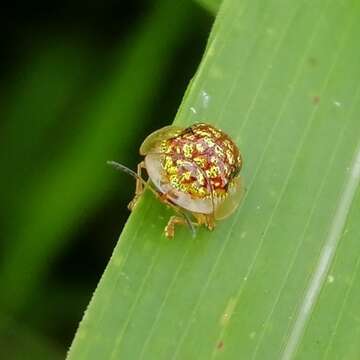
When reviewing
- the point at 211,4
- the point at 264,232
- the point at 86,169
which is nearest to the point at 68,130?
the point at 86,169

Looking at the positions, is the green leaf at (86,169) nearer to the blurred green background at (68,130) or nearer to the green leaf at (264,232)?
the blurred green background at (68,130)

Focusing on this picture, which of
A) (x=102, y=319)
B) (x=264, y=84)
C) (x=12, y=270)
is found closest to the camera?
(x=102, y=319)

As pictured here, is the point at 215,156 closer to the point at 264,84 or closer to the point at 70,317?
the point at 264,84

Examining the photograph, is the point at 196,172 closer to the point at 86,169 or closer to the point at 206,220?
the point at 206,220

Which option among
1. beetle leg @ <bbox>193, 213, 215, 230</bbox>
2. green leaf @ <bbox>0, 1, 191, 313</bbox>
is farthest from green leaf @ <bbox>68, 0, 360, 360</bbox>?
green leaf @ <bbox>0, 1, 191, 313</bbox>

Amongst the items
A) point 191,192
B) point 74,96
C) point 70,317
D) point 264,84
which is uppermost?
point 264,84

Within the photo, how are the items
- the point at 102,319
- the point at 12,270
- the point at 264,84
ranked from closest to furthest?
the point at 102,319 < the point at 264,84 < the point at 12,270

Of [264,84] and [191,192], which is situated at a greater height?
[264,84]

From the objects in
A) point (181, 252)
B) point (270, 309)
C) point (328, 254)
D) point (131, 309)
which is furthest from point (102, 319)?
point (328, 254)
